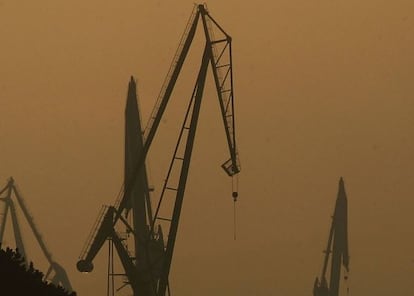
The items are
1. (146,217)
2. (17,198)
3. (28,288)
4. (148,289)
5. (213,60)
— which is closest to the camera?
(28,288)

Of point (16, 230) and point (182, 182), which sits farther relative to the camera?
point (16, 230)

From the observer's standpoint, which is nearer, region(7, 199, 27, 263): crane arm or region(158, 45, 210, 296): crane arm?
region(158, 45, 210, 296): crane arm

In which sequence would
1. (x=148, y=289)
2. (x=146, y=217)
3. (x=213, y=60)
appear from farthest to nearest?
(x=146, y=217) < (x=213, y=60) < (x=148, y=289)

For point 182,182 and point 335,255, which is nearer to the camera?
point 182,182

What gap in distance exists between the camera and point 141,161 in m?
68.6

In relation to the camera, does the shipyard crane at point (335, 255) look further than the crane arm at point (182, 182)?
Yes

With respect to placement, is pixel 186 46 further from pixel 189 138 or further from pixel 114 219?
pixel 114 219

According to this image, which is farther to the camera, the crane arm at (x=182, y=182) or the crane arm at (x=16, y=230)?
the crane arm at (x=16, y=230)

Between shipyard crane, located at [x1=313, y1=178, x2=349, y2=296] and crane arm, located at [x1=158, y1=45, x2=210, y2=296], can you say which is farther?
A: shipyard crane, located at [x1=313, y1=178, x2=349, y2=296]

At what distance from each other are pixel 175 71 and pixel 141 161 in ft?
22.5

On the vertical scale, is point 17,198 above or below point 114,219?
above

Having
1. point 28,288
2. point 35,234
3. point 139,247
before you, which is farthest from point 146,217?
point 28,288

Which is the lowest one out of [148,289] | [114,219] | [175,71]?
[148,289]

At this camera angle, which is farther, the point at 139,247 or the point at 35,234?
the point at 35,234
